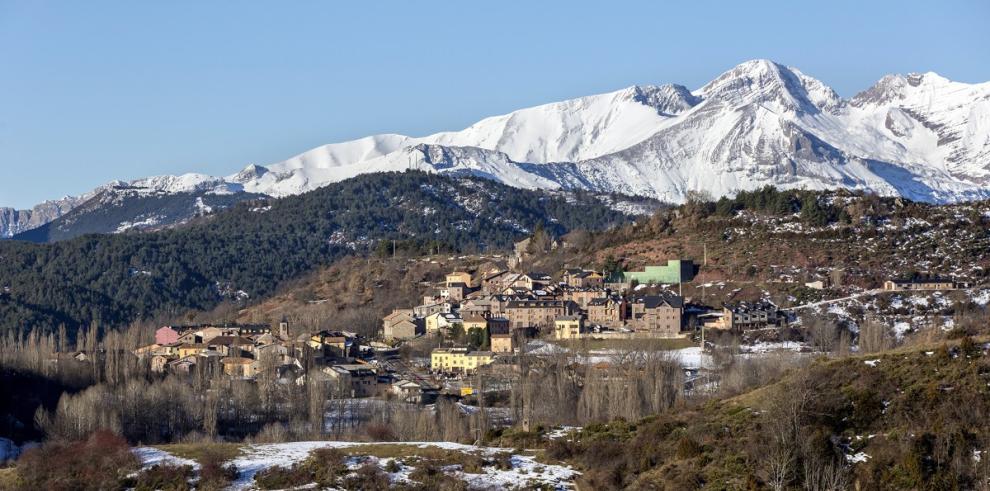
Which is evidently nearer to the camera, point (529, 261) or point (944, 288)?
point (944, 288)

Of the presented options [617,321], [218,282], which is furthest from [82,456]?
Result: [218,282]

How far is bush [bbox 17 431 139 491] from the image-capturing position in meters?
42.2

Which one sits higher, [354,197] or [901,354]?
[354,197]

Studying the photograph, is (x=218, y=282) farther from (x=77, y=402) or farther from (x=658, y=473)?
(x=658, y=473)

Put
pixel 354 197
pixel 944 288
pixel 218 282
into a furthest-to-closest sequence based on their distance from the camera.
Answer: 1. pixel 354 197
2. pixel 218 282
3. pixel 944 288

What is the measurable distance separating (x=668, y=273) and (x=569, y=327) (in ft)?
41.0

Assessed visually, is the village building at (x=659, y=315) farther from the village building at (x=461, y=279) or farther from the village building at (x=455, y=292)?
the village building at (x=461, y=279)

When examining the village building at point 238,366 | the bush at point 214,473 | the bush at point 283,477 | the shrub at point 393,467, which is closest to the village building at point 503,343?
the village building at point 238,366

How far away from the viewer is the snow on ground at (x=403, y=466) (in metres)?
40.5

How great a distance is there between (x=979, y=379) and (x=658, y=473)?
8.82m

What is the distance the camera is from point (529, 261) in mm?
113938

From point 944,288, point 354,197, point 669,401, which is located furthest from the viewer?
point 354,197

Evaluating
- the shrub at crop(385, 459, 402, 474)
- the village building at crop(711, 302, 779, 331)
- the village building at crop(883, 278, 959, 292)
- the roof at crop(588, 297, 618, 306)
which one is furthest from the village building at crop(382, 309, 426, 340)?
the shrub at crop(385, 459, 402, 474)

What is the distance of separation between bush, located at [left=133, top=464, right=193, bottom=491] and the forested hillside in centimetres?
6696
